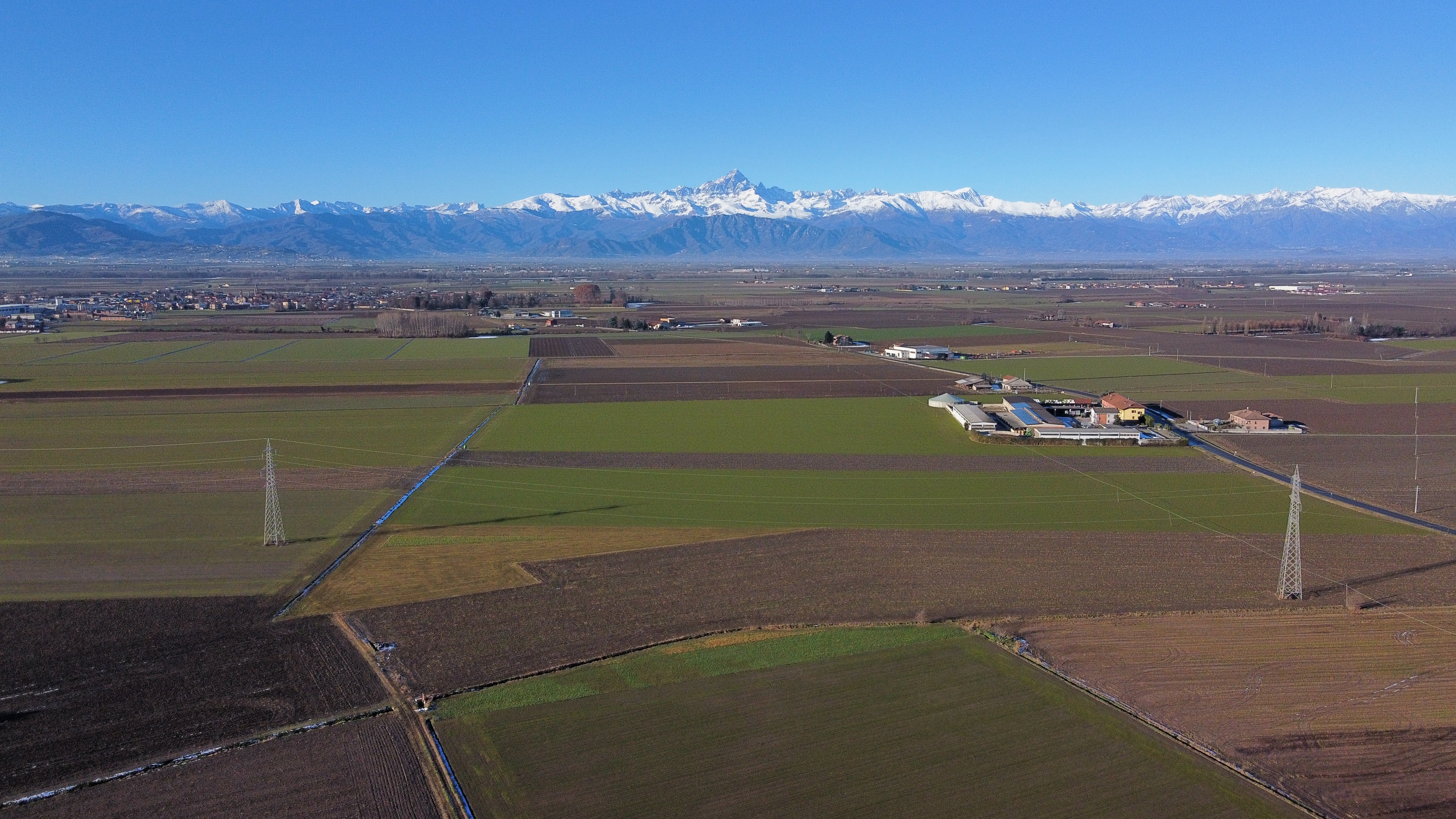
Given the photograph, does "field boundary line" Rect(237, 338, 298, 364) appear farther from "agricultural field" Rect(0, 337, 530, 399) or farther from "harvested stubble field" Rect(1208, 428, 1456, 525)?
"harvested stubble field" Rect(1208, 428, 1456, 525)

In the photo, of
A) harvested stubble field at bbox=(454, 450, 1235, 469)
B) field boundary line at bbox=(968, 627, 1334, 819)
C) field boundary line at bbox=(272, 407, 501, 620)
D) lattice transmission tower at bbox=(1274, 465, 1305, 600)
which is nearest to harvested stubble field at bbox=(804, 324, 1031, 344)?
harvested stubble field at bbox=(454, 450, 1235, 469)

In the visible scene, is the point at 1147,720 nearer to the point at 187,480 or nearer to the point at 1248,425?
the point at 187,480

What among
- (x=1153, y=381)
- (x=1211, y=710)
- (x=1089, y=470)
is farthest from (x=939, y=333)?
(x=1211, y=710)

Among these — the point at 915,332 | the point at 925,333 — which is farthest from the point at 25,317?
the point at 925,333

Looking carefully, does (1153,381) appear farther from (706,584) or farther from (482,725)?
(482,725)

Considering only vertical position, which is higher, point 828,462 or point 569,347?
point 569,347

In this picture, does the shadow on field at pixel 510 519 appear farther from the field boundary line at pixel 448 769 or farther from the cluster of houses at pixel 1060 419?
the cluster of houses at pixel 1060 419

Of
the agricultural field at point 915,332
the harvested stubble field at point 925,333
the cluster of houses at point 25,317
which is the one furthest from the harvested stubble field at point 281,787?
the cluster of houses at point 25,317
